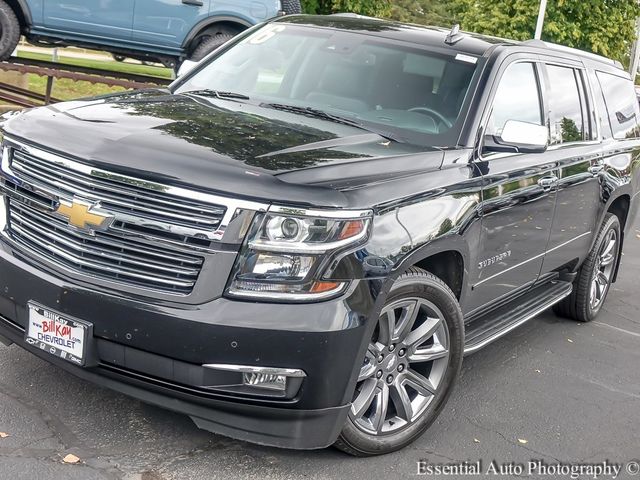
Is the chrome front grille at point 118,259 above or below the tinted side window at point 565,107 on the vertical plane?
below

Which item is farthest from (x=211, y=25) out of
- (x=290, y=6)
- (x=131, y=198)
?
(x=131, y=198)

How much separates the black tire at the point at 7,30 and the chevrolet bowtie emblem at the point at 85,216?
8.19 metres

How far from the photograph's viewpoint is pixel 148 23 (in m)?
11.6

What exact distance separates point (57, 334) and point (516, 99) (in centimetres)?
294

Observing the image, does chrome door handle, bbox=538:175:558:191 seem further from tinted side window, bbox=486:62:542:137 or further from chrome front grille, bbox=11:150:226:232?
chrome front grille, bbox=11:150:226:232

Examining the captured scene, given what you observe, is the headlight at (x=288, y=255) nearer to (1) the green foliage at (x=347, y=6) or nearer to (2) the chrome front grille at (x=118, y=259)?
(2) the chrome front grille at (x=118, y=259)

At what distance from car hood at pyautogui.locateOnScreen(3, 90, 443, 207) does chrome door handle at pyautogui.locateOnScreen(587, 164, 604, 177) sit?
6.56 ft

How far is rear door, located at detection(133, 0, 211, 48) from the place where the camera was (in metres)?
11.5

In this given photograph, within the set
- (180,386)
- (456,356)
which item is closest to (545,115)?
(456,356)

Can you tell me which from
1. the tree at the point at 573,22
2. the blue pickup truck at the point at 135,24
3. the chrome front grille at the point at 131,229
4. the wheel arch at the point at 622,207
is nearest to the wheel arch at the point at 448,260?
the chrome front grille at the point at 131,229

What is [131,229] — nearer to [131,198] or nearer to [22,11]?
[131,198]

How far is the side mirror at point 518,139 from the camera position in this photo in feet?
14.4

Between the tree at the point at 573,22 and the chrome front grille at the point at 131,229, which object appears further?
the tree at the point at 573,22

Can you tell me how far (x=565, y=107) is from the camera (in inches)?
222
